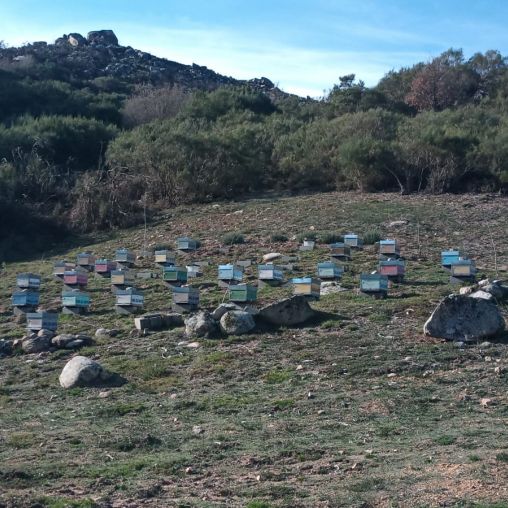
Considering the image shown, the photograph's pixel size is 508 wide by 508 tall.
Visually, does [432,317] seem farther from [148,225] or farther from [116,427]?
[148,225]

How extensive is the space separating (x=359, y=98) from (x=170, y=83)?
29509mm

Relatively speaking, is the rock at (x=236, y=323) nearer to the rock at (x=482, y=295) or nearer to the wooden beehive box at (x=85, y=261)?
the rock at (x=482, y=295)

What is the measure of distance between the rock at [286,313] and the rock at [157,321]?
7.16 feet

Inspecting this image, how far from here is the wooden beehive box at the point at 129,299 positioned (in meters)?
23.2

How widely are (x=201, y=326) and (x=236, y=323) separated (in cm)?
74

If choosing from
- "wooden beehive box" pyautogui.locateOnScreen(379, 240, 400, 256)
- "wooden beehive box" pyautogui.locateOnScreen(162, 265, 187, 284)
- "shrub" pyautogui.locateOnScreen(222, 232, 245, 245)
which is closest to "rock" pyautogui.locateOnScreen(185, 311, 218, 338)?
"wooden beehive box" pyautogui.locateOnScreen(162, 265, 187, 284)

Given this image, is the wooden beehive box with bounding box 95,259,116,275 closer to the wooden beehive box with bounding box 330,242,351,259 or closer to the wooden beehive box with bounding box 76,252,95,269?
the wooden beehive box with bounding box 76,252,95,269

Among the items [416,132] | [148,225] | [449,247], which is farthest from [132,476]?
[416,132]

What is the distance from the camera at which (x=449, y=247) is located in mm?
29172

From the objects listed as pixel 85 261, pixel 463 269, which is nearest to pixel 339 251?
pixel 463 269

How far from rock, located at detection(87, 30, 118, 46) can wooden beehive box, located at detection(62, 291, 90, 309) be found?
256 ft

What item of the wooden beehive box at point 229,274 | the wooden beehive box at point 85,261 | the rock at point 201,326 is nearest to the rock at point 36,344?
the rock at point 201,326

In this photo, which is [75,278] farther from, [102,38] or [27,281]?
[102,38]

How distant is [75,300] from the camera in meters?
23.8
